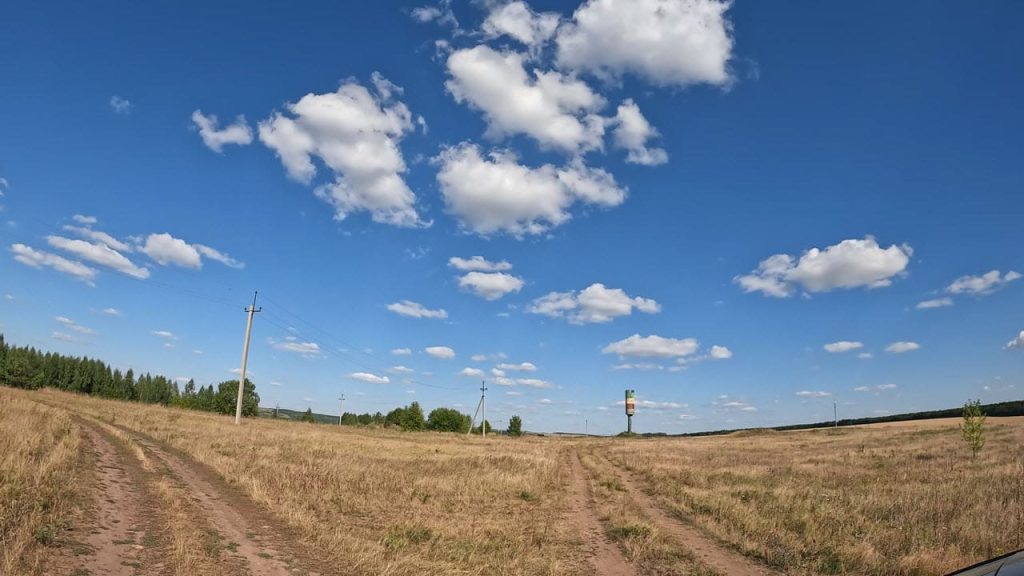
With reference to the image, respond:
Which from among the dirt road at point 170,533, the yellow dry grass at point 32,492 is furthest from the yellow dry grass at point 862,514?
the yellow dry grass at point 32,492

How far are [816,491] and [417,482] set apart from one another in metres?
14.6

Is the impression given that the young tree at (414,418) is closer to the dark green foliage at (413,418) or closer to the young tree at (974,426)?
the dark green foliage at (413,418)

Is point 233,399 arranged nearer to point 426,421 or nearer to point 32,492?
point 426,421

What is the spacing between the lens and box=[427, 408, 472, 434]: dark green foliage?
13423cm

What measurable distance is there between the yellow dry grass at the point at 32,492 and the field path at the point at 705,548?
37.4 ft

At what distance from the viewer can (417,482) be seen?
20156 millimetres

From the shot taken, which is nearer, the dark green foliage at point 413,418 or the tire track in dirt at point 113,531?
the tire track in dirt at point 113,531

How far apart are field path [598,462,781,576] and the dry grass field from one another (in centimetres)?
6

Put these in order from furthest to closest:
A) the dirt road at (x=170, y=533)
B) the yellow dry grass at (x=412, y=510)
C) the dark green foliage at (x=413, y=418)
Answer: the dark green foliage at (x=413, y=418) → the yellow dry grass at (x=412, y=510) → the dirt road at (x=170, y=533)

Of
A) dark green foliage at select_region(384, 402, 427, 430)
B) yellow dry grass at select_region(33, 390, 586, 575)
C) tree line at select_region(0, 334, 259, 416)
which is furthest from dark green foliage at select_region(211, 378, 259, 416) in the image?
yellow dry grass at select_region(33, 390, 586, 575)

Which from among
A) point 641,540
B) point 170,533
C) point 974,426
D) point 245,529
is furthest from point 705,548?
point 974,426

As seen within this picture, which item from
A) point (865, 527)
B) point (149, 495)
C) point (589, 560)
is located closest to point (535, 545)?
point (589, 560)

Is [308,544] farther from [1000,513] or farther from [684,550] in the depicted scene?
[1000,513]

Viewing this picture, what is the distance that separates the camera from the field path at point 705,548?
34.1ft
